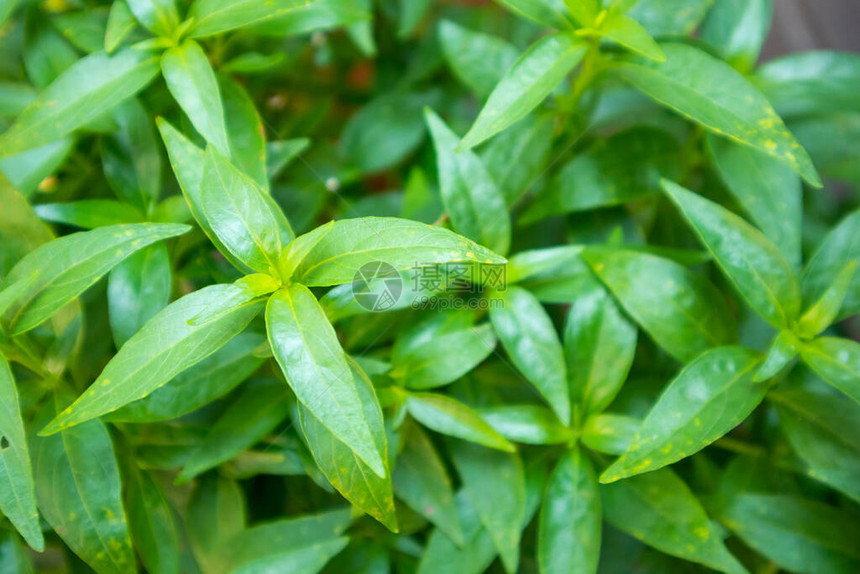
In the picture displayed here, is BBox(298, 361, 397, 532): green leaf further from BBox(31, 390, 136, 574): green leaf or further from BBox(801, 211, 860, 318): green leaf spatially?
BBox(801, 211, 860, 318): green leaf

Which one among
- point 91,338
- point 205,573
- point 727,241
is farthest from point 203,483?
point 727,241

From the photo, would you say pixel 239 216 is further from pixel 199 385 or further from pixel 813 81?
pixel 813 81

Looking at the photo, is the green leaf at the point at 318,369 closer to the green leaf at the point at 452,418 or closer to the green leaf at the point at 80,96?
the green leaf at the point at 452,418

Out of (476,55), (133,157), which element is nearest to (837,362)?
(476,55)

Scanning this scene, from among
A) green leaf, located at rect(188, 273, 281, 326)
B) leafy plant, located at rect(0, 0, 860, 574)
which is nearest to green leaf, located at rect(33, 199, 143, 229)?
leafy plant, located at rect(0, 0, 860, 574)

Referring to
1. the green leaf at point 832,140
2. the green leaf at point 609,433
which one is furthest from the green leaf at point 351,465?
the green leaf at point 832,140
